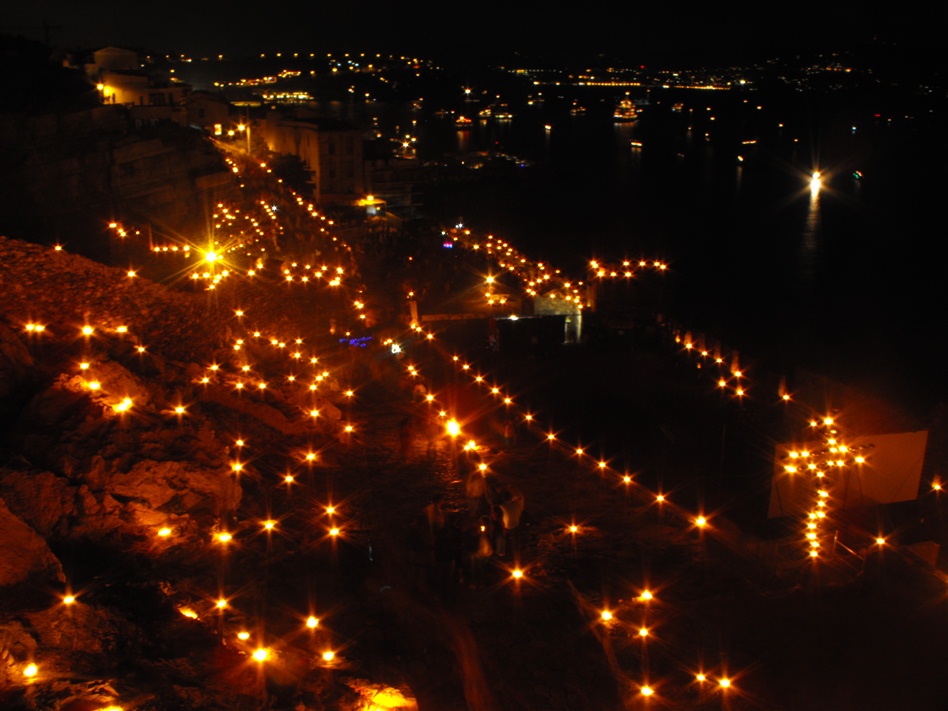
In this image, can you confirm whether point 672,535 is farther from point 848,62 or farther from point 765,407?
point 848,62

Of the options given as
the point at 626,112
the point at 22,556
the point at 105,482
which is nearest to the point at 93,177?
the point at 105,482

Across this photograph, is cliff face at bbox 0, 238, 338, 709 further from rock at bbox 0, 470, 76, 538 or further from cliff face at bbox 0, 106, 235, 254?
cliff face at bbox 0, 106, 235, 254

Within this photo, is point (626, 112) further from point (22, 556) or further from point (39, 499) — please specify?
point (22, 556)

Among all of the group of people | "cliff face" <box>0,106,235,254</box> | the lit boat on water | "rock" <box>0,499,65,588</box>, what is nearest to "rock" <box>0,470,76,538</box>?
"rock" <box>0,499,65,588</box>

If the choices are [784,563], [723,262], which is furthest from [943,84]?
[784,563]

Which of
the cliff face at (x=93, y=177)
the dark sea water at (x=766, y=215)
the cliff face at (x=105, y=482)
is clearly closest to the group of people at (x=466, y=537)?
the cliff face at (x=105, y=482)

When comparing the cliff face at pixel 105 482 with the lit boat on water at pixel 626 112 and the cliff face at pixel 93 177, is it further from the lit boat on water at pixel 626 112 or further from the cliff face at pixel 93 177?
the lit boat on water at pixel 626 112
